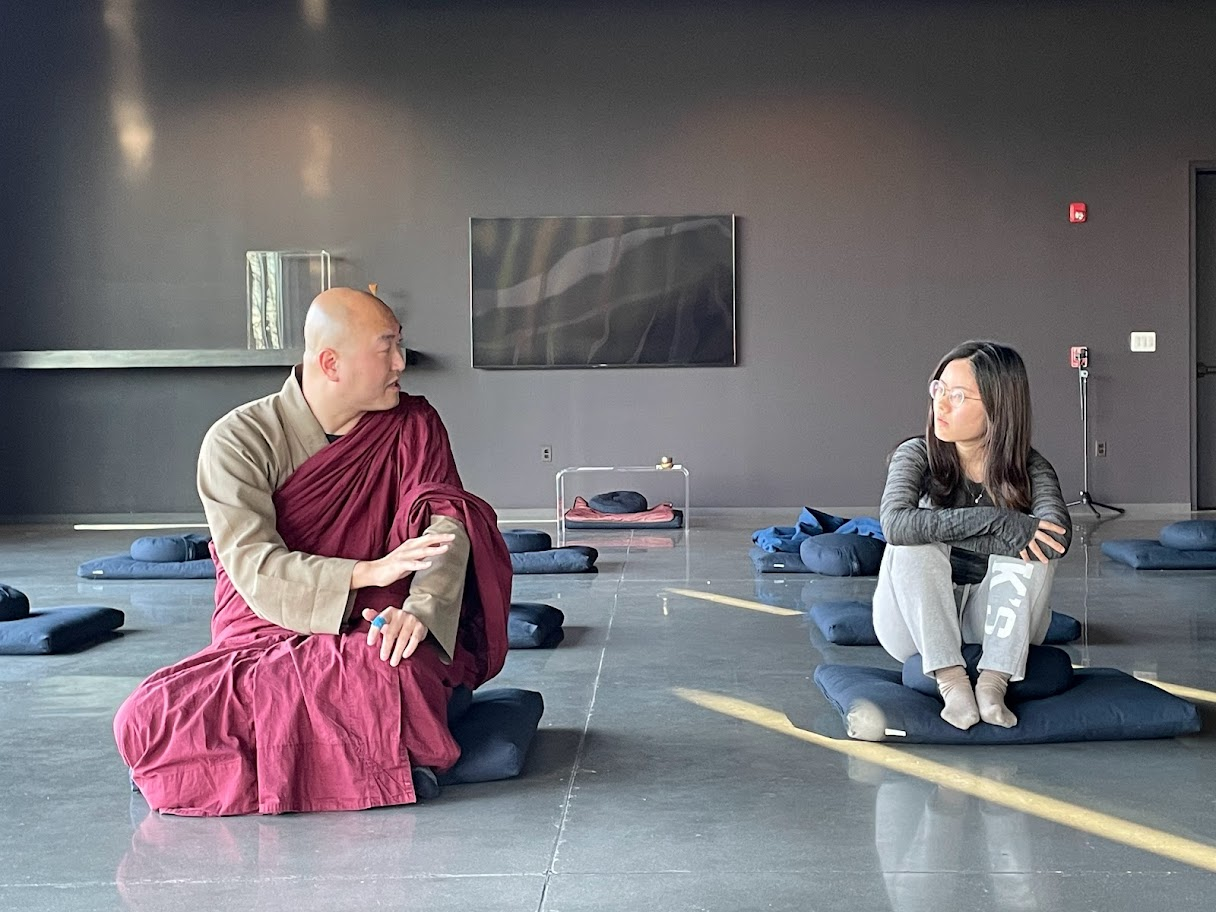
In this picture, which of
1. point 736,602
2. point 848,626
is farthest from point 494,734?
point 736,602

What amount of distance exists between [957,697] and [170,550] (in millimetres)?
4159

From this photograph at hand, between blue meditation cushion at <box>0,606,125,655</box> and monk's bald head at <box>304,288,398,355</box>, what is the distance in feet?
6.38

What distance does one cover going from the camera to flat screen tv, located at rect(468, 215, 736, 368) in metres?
8.39

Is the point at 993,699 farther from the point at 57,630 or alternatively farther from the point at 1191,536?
the point at 1191,536

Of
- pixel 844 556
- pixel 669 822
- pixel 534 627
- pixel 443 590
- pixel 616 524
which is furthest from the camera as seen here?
pixel 616 524

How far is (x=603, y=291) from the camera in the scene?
27.5 feet

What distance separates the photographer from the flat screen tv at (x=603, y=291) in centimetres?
839

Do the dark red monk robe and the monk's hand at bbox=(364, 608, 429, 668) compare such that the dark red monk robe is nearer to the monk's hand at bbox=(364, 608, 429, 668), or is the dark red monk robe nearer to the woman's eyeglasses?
the monk's hand at bbox=(364, 608, 429, 668)

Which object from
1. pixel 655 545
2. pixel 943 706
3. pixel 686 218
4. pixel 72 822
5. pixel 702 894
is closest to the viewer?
pixel 702 894

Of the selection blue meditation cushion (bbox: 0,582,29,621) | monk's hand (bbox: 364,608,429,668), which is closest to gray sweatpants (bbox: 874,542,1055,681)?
monk's hand (bbox: 364,608,429,668)

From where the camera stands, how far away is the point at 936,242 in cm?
838

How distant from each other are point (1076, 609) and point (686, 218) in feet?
13.7

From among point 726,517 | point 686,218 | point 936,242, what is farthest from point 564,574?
point 936,242

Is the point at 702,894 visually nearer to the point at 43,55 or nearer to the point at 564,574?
the point at 564,574
